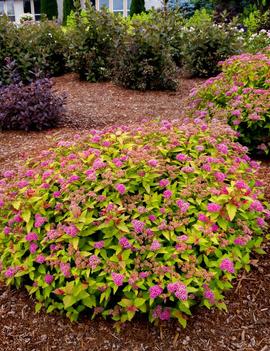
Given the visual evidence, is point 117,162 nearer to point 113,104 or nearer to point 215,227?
point 215,227

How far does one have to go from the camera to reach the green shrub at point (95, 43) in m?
8.23

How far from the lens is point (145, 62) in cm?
745

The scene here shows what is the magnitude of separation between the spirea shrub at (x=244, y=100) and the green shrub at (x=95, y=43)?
3.73m

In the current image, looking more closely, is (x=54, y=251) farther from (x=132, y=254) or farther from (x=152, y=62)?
(x=152, y=62)

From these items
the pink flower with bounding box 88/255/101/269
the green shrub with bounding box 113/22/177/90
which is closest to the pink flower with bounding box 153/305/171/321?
the pink flower with bounding box 88/255/101/269

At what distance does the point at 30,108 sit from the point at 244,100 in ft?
8.76

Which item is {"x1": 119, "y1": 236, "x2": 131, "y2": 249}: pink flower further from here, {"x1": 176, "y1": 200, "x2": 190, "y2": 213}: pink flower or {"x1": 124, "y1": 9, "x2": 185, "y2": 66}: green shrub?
{"x1": 124, "y1": 9, "x2": 185, "y2": 66}: green shrub

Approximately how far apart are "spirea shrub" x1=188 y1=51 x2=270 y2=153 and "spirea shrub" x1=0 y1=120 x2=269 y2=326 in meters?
1.40

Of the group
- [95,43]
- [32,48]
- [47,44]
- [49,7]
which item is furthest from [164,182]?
[49,7]

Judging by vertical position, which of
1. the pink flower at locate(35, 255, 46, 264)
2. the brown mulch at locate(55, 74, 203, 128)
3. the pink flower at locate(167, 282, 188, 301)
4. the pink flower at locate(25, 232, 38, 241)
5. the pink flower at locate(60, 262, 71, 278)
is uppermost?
the pink flower at locate(25, 232, 38, 241)

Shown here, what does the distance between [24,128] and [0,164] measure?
1.19m

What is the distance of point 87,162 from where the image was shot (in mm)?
2664

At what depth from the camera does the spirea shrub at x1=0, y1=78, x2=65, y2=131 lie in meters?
5.51

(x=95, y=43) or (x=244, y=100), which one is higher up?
(x=244, y=100)
